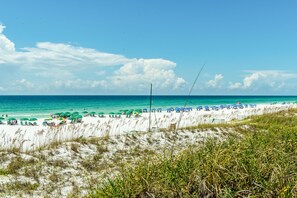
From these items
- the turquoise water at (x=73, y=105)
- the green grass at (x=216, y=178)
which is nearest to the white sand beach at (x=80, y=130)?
the green grass at (x=216, y=178)

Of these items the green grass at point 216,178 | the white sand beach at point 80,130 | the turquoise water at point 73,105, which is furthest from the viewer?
the turquoise water at point 73,105

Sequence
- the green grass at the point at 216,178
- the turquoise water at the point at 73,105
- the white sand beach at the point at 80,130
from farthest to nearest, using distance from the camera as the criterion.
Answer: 1. the turquoise water at the point at 73,105
2. the white sand beach at the point at 80,130
3. the green grass at the point at 216,178

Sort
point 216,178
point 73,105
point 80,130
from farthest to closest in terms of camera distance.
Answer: point 73,105
point 80,130
point 216,178

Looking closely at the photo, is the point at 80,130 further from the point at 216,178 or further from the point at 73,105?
the point at 73,105

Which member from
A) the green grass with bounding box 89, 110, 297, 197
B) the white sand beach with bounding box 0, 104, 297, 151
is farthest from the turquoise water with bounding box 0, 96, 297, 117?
the green grass with bounding box 89, 110, 297, 197

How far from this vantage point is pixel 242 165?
11.4 feet

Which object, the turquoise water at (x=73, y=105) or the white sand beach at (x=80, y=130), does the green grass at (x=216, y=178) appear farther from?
the turquoise water at (x=73, y=105)

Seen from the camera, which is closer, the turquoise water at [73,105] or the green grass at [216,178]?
the green grass at [216,178]

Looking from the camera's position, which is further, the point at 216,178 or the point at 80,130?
the point at 80,130

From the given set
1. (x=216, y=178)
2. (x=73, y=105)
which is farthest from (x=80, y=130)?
(x=73, y=105)

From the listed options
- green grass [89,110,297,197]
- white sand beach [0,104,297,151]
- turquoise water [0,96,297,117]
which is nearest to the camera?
green grass [89,110,297,197]

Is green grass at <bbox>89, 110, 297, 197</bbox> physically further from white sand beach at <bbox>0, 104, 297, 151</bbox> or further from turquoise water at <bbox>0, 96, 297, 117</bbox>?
turquoise water at <bbox>0, 96, 297, 117</bbox>

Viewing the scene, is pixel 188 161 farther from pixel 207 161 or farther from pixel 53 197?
pixel 53 197

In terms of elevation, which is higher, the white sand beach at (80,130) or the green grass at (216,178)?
the green grass at (216,178)
